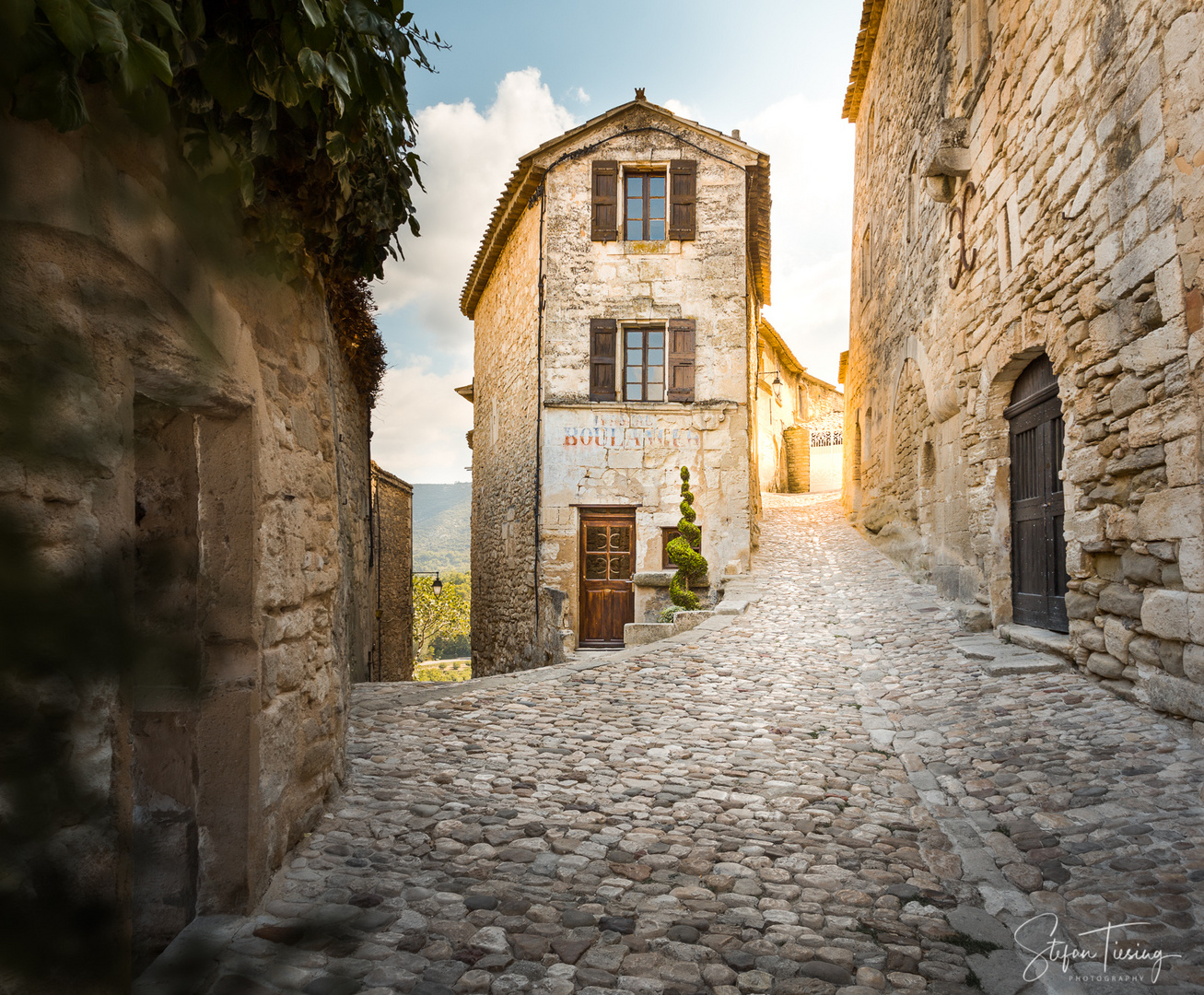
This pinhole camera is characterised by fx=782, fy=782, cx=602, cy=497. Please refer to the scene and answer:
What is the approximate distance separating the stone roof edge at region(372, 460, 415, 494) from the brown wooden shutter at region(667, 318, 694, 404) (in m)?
4.81

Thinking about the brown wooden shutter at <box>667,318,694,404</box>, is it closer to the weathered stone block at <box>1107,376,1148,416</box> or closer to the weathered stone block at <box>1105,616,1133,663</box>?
the weathered stone block at <box>1107,376,1148,416</box>

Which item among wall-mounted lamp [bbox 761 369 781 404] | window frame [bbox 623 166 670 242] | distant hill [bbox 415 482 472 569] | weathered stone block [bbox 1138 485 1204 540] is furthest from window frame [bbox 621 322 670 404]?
distant hill [bbox 415 482 472 569]

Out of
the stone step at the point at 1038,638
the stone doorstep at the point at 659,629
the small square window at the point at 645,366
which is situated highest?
the small square window at the point at 645,366

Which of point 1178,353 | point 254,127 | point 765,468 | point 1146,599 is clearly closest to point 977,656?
point 1146,599

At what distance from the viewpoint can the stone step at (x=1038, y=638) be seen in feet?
17.2

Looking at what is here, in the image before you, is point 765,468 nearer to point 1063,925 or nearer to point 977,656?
point 977,656

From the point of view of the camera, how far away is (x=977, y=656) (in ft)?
19.5

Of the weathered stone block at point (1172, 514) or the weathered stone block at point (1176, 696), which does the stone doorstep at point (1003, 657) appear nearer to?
the weathered stone block at point (1176, 696)

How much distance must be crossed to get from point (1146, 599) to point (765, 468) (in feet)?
57.3

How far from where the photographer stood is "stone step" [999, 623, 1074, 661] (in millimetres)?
5254

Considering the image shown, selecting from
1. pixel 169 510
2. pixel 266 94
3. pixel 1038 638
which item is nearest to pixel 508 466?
pixel 1038 638

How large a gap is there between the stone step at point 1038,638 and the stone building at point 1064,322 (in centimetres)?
11

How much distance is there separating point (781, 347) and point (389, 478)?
15.0 meters

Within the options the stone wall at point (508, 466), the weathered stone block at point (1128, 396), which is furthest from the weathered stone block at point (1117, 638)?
the stone wall at point (508, 466)
